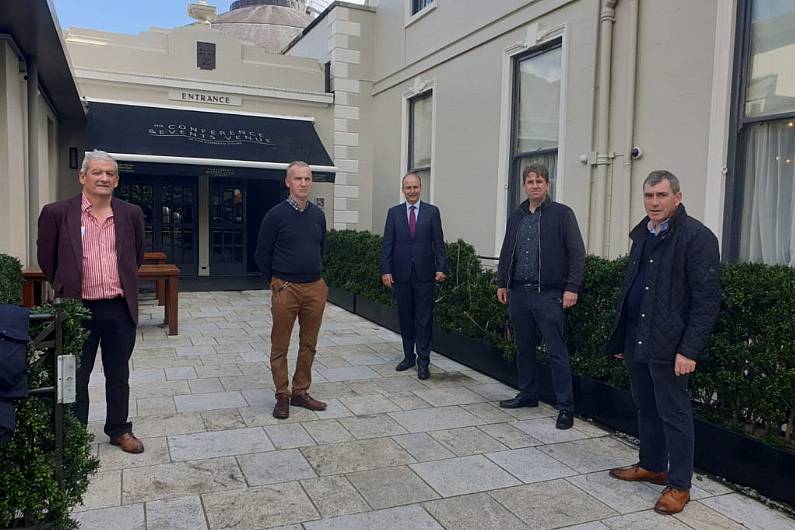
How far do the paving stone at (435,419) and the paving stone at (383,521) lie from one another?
4.22ft

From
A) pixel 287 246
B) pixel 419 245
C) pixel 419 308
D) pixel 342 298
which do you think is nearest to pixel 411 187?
pixel 419 245

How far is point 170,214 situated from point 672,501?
11.8 metres

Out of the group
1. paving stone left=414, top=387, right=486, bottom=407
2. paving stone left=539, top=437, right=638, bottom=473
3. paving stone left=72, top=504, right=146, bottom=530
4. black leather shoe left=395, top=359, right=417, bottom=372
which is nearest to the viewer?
paving stone left=72, top=504, right=146, bottom=530

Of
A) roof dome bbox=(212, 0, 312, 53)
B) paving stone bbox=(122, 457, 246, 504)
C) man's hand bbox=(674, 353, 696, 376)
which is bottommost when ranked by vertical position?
paving stone bbox=(122, 457, 246, 504)

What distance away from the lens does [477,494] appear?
3459 mm

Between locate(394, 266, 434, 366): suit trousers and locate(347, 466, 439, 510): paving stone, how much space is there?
2219 mm

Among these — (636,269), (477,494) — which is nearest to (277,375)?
(477,494)

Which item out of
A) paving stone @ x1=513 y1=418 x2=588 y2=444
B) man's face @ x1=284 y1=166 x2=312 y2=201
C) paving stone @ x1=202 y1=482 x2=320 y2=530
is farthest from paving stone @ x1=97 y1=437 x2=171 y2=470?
paving stone @ x1=513 y1=418 x2=588 y2=444

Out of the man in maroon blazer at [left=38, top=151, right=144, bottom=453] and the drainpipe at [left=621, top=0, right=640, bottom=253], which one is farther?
the drainpipe at [left=621, top=0, right=640, bottom=253]

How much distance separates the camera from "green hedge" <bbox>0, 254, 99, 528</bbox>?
255 cm

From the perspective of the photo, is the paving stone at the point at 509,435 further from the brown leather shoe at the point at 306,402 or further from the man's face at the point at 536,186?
the man's face at the point at 536,186

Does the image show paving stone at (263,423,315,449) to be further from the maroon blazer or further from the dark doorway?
the dark doorway

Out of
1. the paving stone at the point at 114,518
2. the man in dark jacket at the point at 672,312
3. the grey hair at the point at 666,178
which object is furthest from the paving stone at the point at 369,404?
the grey hair at the point at 666,178

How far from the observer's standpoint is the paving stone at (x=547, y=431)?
4391mm
